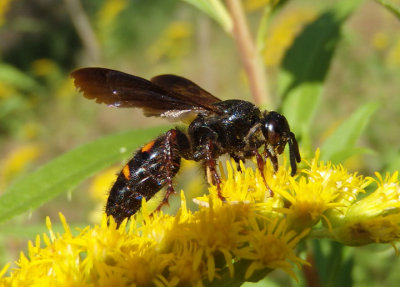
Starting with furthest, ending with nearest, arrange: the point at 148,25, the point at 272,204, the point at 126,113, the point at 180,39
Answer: the point at 148,25 < the point at 126,113 < the point at 180,39 < the point at 272,204

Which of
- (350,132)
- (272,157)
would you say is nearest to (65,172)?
(272,157)

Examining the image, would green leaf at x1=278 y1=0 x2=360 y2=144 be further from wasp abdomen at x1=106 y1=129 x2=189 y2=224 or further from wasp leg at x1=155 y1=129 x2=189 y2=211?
wasp abdomen at x1=106 y1=129 x2=189 y2=224

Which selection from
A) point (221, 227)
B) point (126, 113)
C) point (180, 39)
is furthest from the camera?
point (126, 113)

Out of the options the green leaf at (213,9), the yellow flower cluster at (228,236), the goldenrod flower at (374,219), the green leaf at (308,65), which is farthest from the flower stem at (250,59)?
the goldenrod flower at (374,219)

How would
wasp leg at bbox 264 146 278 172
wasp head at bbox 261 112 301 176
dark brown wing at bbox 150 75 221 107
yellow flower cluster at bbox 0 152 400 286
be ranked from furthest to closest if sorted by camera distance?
1. dark brown wing at bbox 150 75 221 107
2. wasp head at bbox 261 112 301 176
3. wasp leg at bbox 264 146 278 172
4. yellow flower cluster at bbox 0 152 400 286

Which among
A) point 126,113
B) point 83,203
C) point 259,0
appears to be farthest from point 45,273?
point 126,113

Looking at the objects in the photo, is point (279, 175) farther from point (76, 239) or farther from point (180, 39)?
point (180, 39)

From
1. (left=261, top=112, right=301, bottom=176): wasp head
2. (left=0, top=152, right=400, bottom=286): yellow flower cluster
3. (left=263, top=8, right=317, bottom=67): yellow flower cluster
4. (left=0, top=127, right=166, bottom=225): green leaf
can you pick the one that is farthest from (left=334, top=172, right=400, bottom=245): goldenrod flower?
(left=263, top=8, right=317, bottom=67): yellow flower cluster
